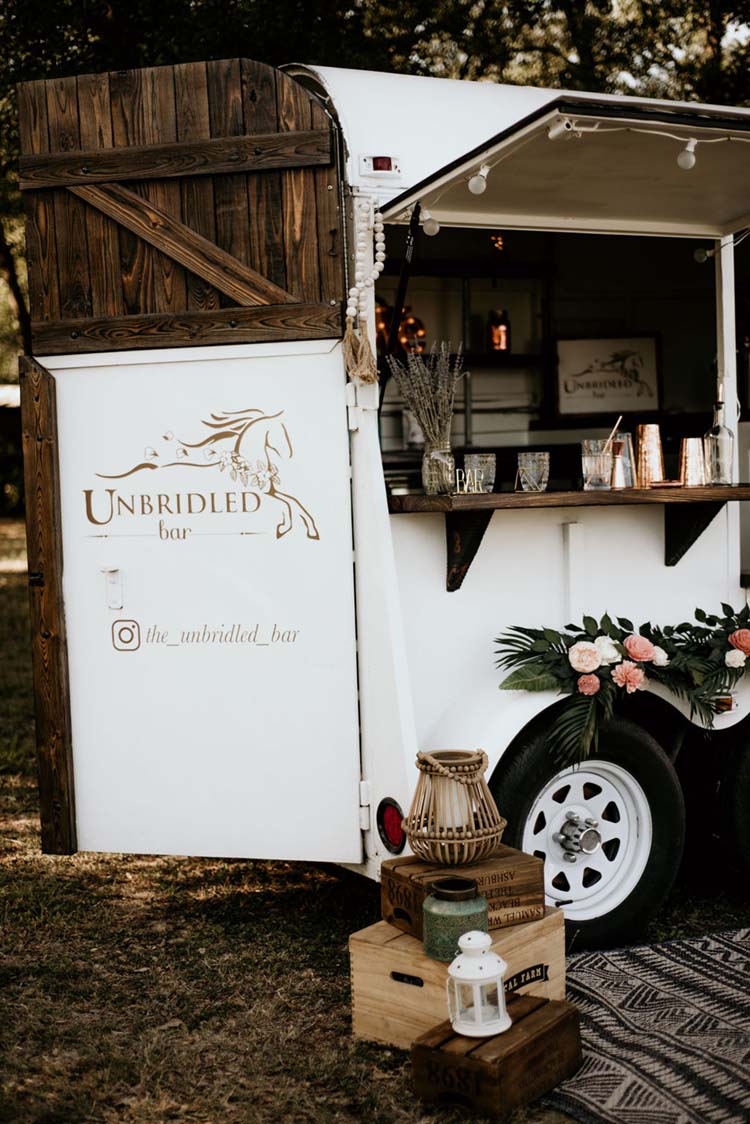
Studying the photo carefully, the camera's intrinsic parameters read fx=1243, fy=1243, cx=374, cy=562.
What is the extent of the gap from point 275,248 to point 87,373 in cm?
76

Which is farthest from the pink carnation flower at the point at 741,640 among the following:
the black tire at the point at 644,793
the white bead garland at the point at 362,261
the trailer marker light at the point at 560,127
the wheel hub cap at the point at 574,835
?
the trailer marker light at the point at 560,127

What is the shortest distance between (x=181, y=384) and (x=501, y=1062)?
2.31 metres

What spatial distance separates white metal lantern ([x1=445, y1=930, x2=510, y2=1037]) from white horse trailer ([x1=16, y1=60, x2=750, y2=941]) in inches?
28.2

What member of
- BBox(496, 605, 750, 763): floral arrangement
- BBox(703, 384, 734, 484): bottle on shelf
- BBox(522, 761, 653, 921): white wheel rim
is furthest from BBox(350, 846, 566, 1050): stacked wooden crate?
BBox(703, 384, 734, 484): bottle on shelf

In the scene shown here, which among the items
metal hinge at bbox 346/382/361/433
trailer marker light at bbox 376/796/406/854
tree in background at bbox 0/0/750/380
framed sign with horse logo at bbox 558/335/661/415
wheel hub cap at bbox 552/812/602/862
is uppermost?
tree in background at bbox 0/0/750/380

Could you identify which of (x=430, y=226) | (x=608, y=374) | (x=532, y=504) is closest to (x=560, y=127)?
(x=430, y=226)

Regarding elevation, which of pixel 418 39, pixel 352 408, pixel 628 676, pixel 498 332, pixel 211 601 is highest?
pixel 418 39

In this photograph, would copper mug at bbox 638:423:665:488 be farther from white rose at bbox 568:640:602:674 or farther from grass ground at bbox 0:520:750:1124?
grass ground at bbox 0:520:750:1124

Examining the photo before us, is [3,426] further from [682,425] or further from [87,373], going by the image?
[87,373]

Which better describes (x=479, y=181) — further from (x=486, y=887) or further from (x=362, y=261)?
(x=486, y=887)

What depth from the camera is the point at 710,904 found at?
15.3ft

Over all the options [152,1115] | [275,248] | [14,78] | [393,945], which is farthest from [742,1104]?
[14,78]

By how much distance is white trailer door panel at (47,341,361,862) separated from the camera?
4.04 metres

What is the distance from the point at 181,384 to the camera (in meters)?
4.11
